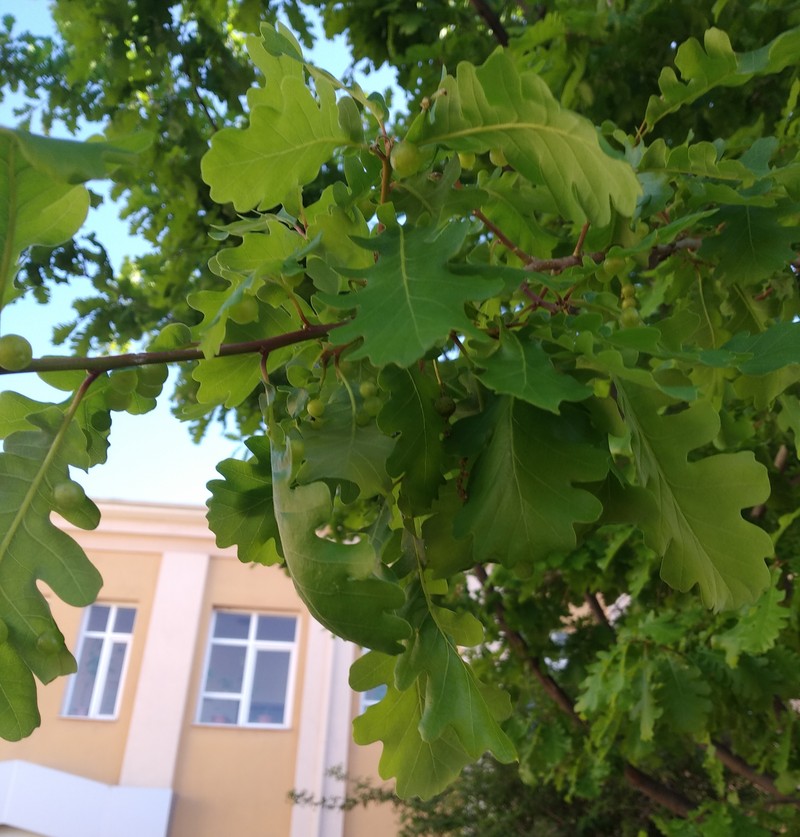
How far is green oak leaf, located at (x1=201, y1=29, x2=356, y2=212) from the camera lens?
561 mm

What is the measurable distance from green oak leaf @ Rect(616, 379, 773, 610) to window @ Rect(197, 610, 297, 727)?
7.36 metres

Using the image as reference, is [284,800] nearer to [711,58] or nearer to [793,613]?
[793,613]

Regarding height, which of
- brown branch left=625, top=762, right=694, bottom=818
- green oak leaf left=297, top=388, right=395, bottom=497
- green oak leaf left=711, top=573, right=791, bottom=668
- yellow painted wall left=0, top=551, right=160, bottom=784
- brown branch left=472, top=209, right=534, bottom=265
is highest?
yellow painted wall left=0, top=551, right=160, bottom=784

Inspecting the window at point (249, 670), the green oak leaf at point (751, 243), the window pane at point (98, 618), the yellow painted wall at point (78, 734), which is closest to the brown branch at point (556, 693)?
the green oak leaf at point (751, 243)

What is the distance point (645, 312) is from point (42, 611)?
2.11 ft

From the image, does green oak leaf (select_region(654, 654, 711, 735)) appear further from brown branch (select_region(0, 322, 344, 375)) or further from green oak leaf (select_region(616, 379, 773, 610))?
brown branch (select_region(0, 322, 344, 375))

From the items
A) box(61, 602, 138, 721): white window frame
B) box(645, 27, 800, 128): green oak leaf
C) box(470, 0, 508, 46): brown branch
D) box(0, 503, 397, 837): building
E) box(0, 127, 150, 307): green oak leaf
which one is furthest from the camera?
box(61, 602, 138, 721): white window frame

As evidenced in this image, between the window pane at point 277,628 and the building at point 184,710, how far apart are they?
0.04ft

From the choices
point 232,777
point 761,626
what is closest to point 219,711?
point 232,777

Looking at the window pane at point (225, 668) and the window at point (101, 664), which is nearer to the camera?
the window at point (101, 664)

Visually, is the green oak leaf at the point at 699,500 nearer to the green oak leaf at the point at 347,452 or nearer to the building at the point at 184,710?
the green oak leaf at the point at 347,452

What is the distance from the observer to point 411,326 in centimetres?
46

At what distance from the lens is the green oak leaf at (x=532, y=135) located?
1.71ft

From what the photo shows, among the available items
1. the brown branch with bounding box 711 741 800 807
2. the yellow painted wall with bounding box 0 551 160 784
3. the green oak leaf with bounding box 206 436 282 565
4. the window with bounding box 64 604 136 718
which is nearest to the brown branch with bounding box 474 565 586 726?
the brown branch with bounding box 711 741 800 807
